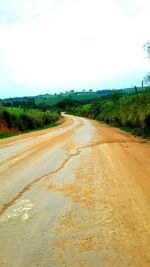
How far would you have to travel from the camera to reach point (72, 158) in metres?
15.9

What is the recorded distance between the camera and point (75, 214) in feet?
25.6

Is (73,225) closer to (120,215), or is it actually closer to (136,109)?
(120,215)

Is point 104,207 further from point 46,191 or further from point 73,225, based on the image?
point 46,191

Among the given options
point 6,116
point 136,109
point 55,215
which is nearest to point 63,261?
point 55,215

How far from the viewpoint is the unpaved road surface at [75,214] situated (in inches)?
226

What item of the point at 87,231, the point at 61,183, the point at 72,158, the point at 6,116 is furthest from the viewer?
the point at 6,116

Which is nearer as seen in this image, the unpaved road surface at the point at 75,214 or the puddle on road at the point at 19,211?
the unpaved road surface at the point at 75,214

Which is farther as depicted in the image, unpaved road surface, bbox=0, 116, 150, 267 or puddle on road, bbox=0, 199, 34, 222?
puddle on road, bbox=0, 199, 34, 222

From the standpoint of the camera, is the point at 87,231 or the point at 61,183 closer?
the point at 87,231

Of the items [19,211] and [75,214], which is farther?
[19,211]

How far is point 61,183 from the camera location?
35.6ft

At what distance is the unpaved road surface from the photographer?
5742 mm

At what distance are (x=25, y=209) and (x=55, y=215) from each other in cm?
71

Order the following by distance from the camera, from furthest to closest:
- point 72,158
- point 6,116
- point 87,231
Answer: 1. point 6,116
2. point 72,158
3. point 87,231
